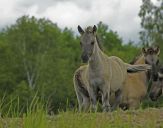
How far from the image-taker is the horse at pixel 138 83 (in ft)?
51.3

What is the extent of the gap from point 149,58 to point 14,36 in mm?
52741

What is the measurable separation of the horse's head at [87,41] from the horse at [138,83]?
2404 mm

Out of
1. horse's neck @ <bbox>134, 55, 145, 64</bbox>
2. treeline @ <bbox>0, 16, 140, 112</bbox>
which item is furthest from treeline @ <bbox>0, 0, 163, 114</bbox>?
horse's neck @ <bbox>134, 55, 145, 64</bbox>

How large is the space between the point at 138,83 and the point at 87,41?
391 centimetres

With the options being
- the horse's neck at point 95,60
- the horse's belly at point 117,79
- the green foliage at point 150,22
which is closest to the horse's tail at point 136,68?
the horse's belly at point 117,79

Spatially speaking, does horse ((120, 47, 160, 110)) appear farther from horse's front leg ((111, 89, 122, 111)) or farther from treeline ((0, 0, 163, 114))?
treeline ((0, 0, 163, 114))

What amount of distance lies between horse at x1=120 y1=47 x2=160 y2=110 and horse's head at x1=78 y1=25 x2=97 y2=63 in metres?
2.40

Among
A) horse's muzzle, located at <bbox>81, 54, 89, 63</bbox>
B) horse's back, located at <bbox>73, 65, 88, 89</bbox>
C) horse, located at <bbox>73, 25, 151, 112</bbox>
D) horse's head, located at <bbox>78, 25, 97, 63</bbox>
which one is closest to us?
horse's muzzle, located at <bbox>81, 54, 89, 63</bbox>

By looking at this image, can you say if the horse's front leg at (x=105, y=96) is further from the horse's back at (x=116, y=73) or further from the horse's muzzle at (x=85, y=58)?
the horse's muzzle at (x=85, y=58)

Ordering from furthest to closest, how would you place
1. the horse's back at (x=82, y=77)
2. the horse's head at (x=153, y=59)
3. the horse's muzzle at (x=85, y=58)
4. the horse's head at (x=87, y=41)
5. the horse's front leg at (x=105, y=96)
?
the horse's head at (x=153, y=59)
the horse's back at (x=82, y=77)
the horse's front leg at (x=105, y=96)
the horse's head at (x=87, y=41)
the horse's muzzle at (x=85, y=58)

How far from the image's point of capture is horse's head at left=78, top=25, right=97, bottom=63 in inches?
502

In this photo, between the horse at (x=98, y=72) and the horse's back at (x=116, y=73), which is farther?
the horse's back at (x=116, y=73)

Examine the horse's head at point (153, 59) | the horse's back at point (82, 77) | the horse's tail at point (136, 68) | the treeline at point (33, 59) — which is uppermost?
the treeline at point (33, 59)

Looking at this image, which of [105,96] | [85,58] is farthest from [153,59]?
[85,58]
